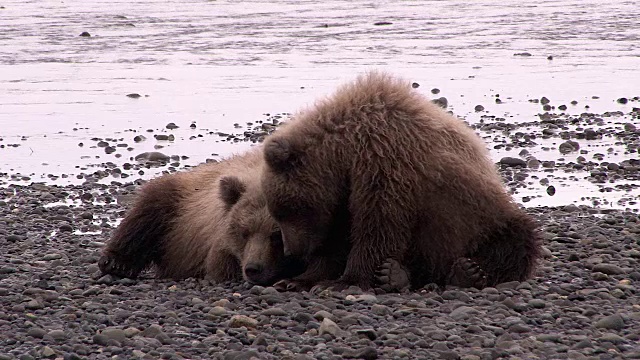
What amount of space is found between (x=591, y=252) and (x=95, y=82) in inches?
609


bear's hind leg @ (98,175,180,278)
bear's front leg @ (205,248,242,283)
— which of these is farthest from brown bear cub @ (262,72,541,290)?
bear's hind leg @ (98,175,180,278)

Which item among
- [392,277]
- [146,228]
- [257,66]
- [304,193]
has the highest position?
[304,193]

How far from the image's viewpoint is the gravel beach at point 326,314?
5.64m

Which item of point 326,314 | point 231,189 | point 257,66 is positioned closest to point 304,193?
point 231,189

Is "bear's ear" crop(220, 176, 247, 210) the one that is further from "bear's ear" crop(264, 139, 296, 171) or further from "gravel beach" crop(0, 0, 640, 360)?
"gravel beach" crop(0, 0, 640, 360)

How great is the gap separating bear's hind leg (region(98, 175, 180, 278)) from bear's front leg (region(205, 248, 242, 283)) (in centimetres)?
83

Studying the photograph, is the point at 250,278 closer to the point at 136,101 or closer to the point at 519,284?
the point at 519,284

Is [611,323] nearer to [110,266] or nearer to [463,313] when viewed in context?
[463,313]

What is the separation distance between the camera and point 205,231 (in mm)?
8328

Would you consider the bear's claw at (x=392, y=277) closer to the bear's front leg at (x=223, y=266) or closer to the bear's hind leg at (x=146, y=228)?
the bear's front leg at (x=223, y=266)

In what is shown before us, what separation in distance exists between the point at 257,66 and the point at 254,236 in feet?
54.7

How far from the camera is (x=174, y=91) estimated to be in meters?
20.4

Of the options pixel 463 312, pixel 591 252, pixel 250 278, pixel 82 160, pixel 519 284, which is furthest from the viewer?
pixel 82 160

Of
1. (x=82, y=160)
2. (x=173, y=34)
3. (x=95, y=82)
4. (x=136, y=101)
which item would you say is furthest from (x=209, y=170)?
(x=173, y=34)
